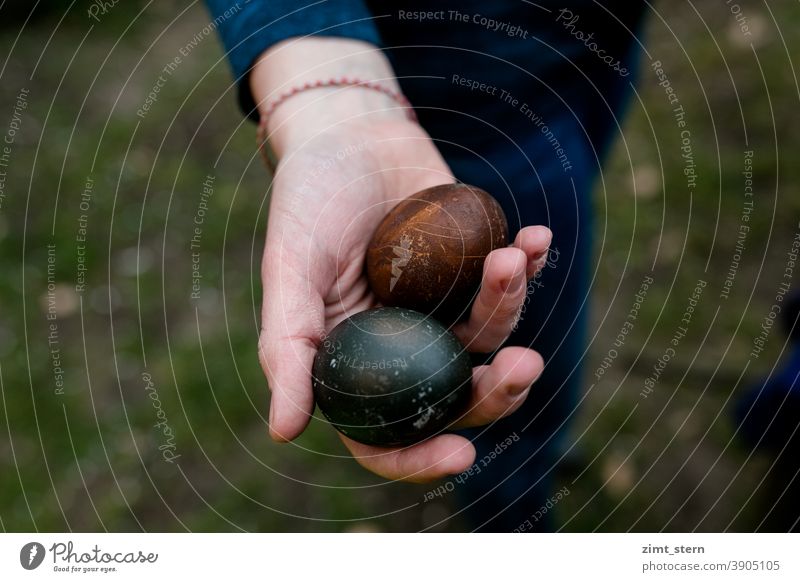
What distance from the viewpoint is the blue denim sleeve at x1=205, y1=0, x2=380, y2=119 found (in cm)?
294

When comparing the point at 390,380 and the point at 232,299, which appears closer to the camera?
the point at 390,380

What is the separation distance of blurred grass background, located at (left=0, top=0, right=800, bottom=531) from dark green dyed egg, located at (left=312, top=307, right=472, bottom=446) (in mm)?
1734

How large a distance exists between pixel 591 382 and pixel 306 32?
2525mm

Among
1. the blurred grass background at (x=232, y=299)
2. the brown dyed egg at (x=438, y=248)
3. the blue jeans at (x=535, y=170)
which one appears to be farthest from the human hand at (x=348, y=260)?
the blurred grass background at (x=232, y=299)

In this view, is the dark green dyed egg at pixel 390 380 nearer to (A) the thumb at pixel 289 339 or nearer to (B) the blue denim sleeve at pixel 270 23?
(A) the thumb at pixel 289 339

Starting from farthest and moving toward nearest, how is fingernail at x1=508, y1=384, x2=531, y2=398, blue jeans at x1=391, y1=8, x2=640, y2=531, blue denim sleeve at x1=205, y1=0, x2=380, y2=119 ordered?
blue jeans at x1=391, y1=8, x2=640, y2=531, blue denim sleeve at x1=205, y1=0, x2=380, y2=119, fingernail at x1=508, y1=384, x2=531, y2=398

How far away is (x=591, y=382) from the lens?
4305mm

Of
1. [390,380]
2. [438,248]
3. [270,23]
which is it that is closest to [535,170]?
[438,248]

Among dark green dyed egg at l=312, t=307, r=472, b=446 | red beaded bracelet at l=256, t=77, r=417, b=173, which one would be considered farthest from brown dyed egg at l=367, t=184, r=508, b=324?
red beaded bracelet at l=256, t=77, r=417, b=173

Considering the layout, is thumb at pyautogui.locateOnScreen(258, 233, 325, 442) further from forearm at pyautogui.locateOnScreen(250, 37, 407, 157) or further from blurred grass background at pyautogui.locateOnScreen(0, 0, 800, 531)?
blurred grass background at pyautogui.locateOnScreen(0, 0, 800, 531)

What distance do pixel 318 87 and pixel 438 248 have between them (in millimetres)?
901

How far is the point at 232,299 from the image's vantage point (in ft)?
16.4

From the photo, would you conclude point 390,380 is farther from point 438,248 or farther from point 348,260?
point 348,260
